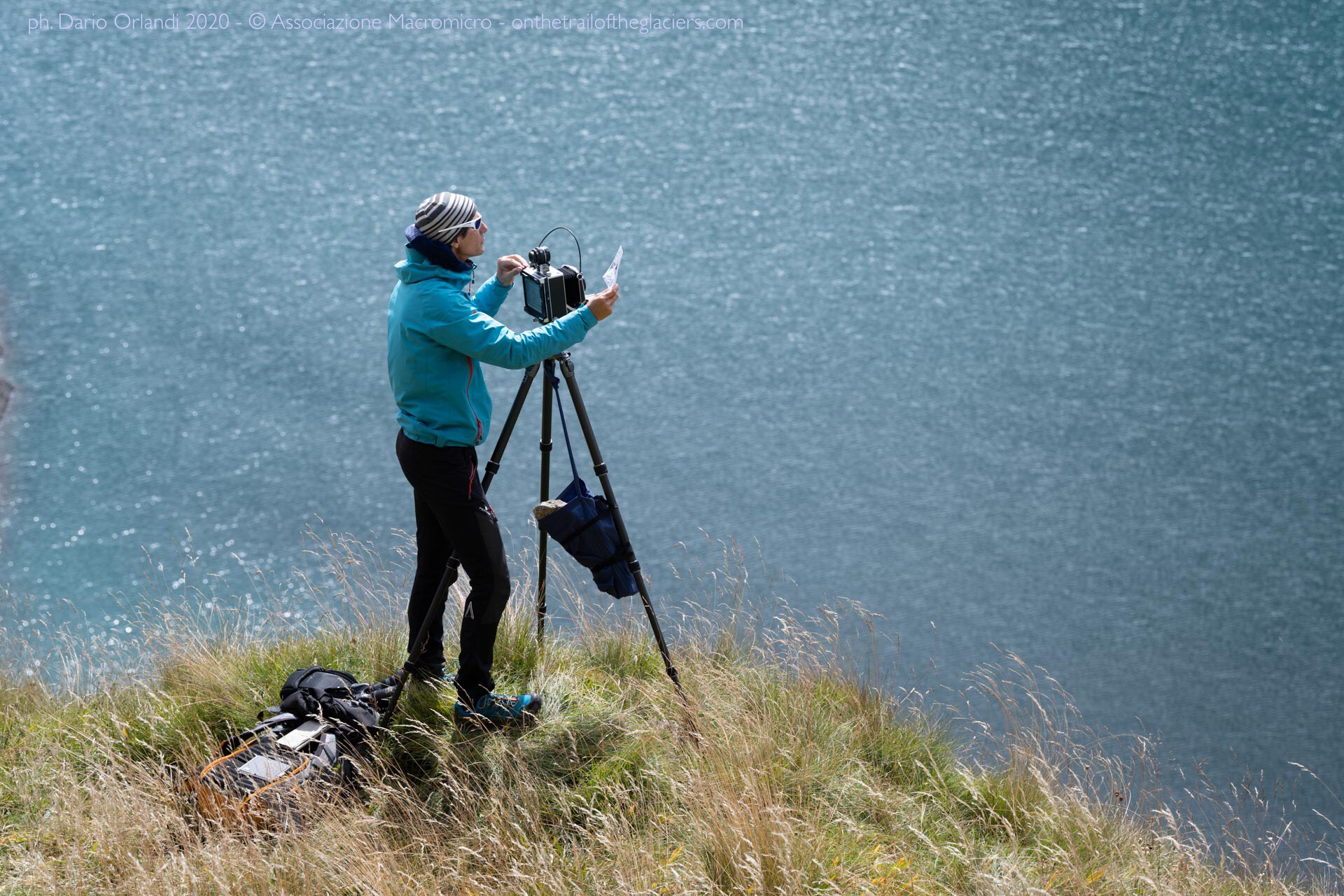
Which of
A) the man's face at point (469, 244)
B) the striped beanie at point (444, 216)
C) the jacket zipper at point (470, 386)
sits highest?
the striped beanie at point (444, 216)

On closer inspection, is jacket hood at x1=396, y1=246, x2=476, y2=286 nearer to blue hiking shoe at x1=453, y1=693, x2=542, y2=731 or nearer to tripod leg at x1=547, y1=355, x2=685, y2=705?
tripod leg at x1=547, y1=355, x2=685, y2=705

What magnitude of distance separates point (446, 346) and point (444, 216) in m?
0.26

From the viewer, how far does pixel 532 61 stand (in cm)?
556

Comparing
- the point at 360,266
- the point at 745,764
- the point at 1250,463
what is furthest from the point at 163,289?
the point at 1250,463

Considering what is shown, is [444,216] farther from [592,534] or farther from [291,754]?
[291,754]

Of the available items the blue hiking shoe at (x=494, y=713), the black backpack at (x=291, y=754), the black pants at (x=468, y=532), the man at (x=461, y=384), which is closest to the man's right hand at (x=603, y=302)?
the man at (x=461, y=384)

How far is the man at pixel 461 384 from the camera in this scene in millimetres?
2072

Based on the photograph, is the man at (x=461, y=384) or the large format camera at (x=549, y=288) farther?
the large format camera at (x=549, y=288)

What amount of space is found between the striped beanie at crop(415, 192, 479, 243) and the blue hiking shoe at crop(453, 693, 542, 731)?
1.00 metres

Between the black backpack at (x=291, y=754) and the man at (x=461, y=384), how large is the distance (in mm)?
232

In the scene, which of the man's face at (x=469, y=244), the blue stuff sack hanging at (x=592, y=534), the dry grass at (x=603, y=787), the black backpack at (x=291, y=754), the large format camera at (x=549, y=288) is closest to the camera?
the dry grass at (x=603, y=787)

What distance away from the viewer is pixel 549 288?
2.24m

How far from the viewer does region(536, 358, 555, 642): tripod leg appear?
2408mm

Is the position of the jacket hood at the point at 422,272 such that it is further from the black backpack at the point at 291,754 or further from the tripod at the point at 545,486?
the black backpack at the point at 291,754
